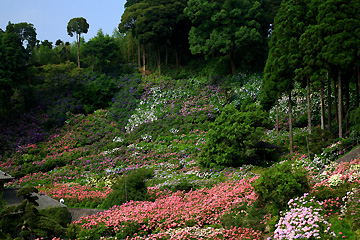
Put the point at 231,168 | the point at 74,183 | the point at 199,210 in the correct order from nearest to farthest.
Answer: the point at 199,210 → the point at 231,168 → the point at 74,183

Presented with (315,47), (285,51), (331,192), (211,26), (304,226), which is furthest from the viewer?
(211,26)

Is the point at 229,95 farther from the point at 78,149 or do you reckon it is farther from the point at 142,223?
the point at 142,223

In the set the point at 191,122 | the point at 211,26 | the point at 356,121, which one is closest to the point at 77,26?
the point at 211,26

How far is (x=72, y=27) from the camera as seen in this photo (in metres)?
43.1

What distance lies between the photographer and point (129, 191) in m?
15.7

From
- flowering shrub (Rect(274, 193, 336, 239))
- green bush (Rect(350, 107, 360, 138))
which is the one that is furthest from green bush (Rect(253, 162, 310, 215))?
green bush (Rect(350, 107, 360, 138))

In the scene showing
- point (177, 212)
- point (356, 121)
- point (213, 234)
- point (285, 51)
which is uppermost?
point (285, 51)

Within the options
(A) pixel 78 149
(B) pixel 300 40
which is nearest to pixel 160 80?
(A) pixel 78 149

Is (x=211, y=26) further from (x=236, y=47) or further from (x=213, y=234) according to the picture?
(x=213, y=234)

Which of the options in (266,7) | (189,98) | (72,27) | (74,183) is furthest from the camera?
(72,27)

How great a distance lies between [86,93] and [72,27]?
10.1 m

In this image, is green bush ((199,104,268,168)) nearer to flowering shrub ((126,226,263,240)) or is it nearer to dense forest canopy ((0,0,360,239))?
dense forest canopy ((0,0,360,239))

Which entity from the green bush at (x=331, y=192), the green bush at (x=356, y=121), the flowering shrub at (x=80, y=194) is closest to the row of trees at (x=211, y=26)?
the green bush at (x=356, y=121)

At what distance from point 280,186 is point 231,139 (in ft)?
30.1
